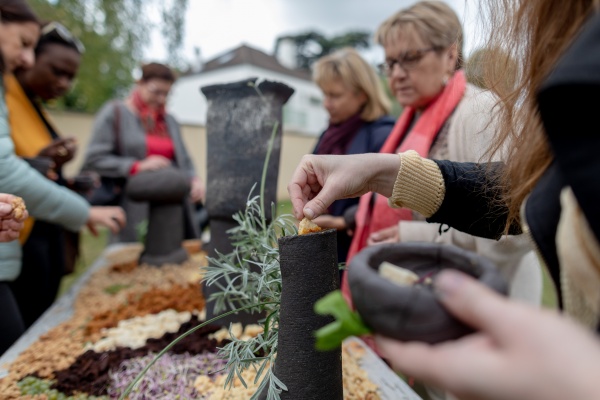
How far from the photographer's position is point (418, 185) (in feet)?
3.71

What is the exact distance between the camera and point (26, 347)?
6.28 ft

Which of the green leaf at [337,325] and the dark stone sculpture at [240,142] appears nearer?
the green leaf at [337,325]

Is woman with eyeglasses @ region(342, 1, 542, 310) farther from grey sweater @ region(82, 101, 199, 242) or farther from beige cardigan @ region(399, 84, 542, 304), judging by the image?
grey sweater @ region(82, 101, 199, 242)

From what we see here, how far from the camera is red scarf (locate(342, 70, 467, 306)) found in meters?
2.06

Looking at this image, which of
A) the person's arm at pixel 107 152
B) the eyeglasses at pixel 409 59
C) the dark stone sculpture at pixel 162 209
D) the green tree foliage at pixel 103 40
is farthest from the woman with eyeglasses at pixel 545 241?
the green tree foliage at pixel 103 40

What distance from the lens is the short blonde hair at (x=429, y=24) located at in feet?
6.91

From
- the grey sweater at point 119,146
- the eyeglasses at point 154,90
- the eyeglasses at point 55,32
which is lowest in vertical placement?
the grey sweater at point 119,146

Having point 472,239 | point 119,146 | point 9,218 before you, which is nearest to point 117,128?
point 119,146

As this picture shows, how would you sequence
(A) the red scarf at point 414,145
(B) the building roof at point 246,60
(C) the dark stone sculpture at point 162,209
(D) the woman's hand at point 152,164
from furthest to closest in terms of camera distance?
1. (B) the building roof at point 246,60
2. (D) the woman's hand at point 152,164
3. (C) the dark stone sculpture at point 162,209
4. (A) the red scarf at point 414,145

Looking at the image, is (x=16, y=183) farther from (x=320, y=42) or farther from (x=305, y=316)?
(x=320, y=42)

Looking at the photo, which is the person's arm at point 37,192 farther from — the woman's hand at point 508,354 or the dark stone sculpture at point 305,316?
the woman's hand at point 508,354

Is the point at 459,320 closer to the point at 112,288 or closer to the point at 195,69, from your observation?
the point at 112,288

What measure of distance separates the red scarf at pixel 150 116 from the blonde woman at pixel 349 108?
188cm

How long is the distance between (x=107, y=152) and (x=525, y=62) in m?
3.63
